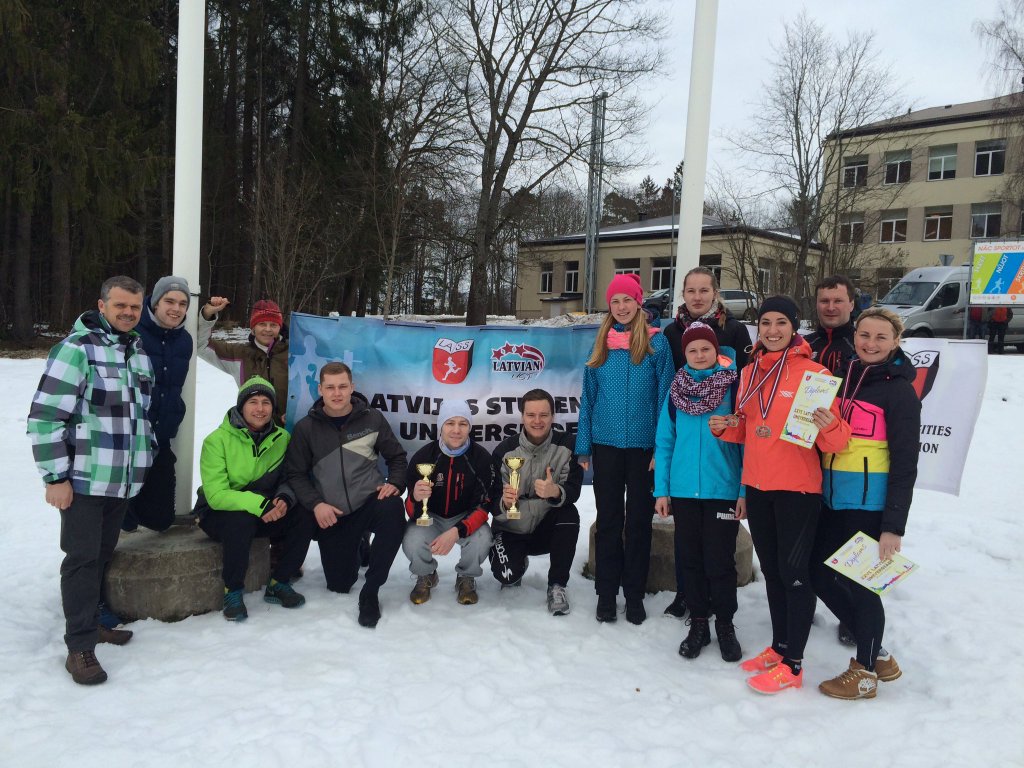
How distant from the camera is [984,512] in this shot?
6.75 m

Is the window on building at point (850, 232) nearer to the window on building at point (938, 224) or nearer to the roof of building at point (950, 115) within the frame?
the roof of building at point (950, 115)

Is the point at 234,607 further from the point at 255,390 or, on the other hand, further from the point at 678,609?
the point at 678,609

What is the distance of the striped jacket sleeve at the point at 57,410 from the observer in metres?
3.33

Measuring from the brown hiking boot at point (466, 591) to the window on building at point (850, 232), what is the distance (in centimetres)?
2270

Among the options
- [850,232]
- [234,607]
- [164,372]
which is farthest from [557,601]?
[850,232]

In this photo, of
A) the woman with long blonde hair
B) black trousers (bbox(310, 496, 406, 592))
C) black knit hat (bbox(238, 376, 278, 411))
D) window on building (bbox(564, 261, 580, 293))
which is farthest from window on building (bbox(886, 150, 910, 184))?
black knit hat (bbox(238, 376, 278, 411))

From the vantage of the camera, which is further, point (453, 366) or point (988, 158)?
point (988, 158)

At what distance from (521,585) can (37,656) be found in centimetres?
277

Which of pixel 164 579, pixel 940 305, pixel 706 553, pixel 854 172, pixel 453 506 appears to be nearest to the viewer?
pixel 706 553

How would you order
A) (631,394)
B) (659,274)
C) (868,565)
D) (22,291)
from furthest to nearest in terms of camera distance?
(659,274), (22,291), (631,394), (868,565)

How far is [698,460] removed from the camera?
383cm

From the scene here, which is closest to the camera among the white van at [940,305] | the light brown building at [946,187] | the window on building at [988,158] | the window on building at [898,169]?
the white van at [940,305]

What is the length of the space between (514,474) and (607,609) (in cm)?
98

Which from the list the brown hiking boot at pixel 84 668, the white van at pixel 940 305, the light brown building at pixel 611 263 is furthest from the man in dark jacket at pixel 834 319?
the light brown building at pixel 611 263
